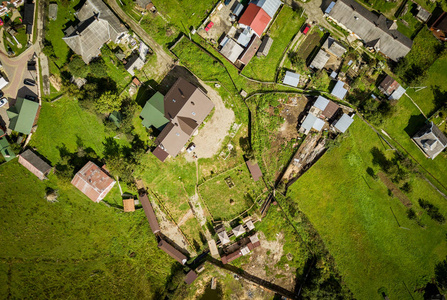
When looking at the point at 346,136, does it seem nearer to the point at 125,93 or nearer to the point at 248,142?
the point at 248,142

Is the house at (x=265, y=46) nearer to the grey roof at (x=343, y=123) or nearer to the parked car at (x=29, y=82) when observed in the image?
the grey roof at (x=343, y=123)

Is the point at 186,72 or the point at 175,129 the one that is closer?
the point at 175,129

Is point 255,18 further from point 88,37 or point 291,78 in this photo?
point 88,37

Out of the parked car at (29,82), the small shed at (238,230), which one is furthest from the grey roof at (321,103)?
the parked car at (29,82)

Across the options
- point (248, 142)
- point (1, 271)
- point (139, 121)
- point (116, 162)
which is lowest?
point (1, 271)

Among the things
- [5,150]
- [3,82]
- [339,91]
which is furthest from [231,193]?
[3,82]

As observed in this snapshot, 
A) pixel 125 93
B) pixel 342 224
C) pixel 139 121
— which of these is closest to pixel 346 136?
pixel 342 224
